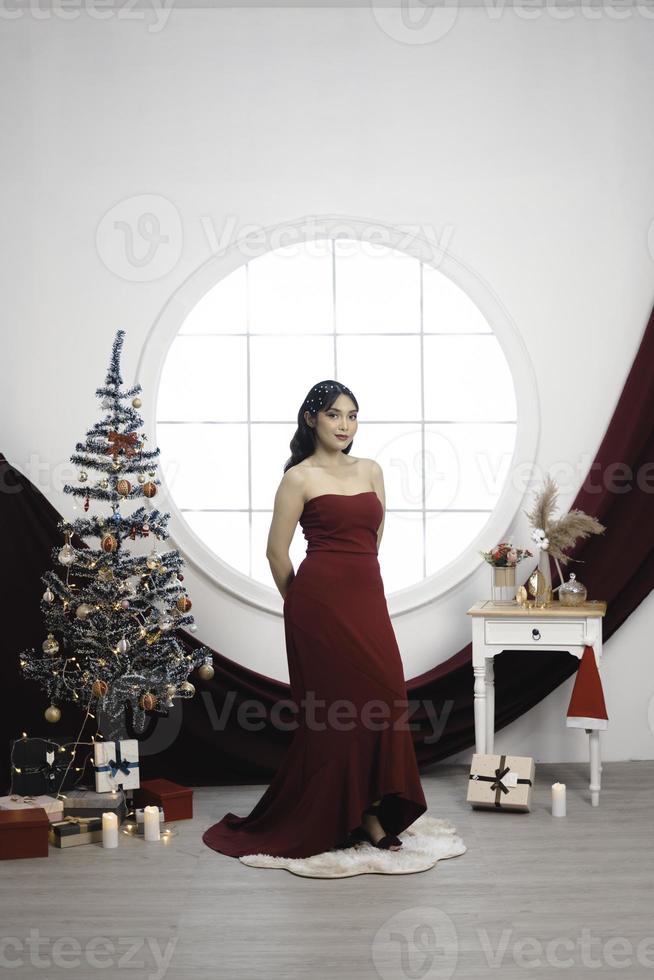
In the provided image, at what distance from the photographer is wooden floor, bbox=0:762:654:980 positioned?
2.45 meters

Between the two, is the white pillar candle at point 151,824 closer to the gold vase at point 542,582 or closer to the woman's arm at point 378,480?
the woman's arm at point 378,480

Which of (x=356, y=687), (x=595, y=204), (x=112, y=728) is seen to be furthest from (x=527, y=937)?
(x=595, y=204)

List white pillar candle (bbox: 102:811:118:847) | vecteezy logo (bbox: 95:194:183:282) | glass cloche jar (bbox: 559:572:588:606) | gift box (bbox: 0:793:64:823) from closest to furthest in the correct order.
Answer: white pillar candle (bbox: 102:811:118:847), gift box (bbox: 0:793:64:823), glass cloche jar (bbox: 559:572:588:606), vecteezy logo (bbox: 95:194:183:282)

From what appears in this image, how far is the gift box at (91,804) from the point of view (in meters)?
3.61

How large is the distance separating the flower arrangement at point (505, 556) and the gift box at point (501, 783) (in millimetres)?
809

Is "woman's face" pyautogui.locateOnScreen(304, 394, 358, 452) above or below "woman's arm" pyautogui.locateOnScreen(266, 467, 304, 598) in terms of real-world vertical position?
above

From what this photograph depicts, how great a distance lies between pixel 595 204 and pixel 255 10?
5.90 ft

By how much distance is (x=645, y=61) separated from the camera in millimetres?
4484

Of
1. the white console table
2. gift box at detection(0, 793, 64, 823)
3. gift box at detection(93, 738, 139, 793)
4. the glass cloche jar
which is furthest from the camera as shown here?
the glass cloche jar
